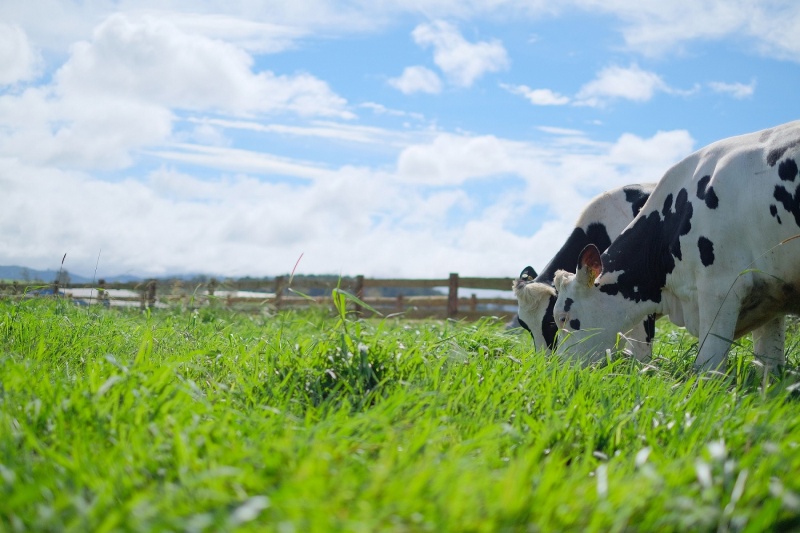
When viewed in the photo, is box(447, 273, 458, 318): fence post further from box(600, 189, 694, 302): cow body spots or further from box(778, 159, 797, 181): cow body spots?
box(778, 159, 797, 181): cow body spots

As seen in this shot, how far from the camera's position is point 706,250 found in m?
5.29

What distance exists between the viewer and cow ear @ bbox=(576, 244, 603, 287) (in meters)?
6.16

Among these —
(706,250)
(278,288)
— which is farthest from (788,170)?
(278,288)

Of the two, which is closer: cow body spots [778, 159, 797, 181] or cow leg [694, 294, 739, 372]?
cow body spots [778, 159, 797, 181]

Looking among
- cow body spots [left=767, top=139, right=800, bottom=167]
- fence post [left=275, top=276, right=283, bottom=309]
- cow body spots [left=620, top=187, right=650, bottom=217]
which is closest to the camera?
cow body spots [left=767, top=139, right=800, bottom=167]

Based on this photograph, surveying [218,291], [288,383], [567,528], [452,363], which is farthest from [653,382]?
[218,291]

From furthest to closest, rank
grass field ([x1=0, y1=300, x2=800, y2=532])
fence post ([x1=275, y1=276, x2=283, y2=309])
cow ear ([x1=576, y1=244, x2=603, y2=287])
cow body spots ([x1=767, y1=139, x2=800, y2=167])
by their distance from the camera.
A: 1. fence post ([x1=275, y1=276, x2=283, y2=309])
2. cow ear ([x1=576, y1=244, x2=603, y2=287])
3. cow body spots ([x1=767, y1=139, x2=800, y2=167])
4. grass field ([x1=0, y1=300, x2=800, y2=532])

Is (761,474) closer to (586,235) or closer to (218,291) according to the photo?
(586,235)

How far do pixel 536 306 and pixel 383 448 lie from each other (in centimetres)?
464

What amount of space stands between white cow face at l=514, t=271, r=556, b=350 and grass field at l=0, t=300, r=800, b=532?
107 inches

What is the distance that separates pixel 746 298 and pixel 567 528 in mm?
3767

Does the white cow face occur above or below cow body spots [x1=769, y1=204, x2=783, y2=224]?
below

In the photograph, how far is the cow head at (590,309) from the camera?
20.2ft

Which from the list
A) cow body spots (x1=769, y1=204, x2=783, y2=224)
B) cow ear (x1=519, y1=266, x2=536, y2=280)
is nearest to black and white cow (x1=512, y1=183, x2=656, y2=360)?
cow ear (x1=519, y1=266, x2=536, y2=280)
